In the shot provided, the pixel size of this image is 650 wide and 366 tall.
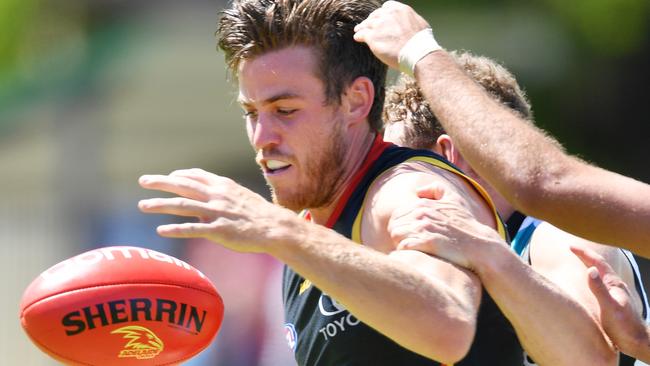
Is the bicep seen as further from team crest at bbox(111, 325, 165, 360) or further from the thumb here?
team crest at bbox(111, 325, 165, 360)

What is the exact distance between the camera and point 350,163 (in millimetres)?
4203

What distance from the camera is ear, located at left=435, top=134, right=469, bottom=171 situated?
482cm

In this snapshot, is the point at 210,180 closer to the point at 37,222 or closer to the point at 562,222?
the point at 562,222

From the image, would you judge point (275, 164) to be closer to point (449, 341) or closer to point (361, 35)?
point (361, 35)

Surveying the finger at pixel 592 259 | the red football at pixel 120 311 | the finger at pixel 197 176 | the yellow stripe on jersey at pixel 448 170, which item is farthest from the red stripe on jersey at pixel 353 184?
the finger at pixel 197 176

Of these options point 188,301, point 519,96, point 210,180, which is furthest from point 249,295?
point 210,180

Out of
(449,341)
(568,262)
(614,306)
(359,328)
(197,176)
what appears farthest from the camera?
(568,262)

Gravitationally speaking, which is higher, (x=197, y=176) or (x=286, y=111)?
(x=286, y=111)

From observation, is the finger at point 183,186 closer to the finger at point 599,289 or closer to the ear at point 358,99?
the ear at point 358,99

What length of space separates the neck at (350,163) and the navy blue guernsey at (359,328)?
0.11ft

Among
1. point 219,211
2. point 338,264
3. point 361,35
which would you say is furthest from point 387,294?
point 361,35

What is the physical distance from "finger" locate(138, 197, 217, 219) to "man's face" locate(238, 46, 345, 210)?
2.87ft

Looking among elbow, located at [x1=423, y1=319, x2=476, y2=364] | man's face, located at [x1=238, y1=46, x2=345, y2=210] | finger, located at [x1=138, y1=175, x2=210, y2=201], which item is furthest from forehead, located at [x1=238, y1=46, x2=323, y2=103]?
elbow, located at [x1=423, y1=319, x2=476, y2=364]

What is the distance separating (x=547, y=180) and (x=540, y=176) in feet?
0.07
